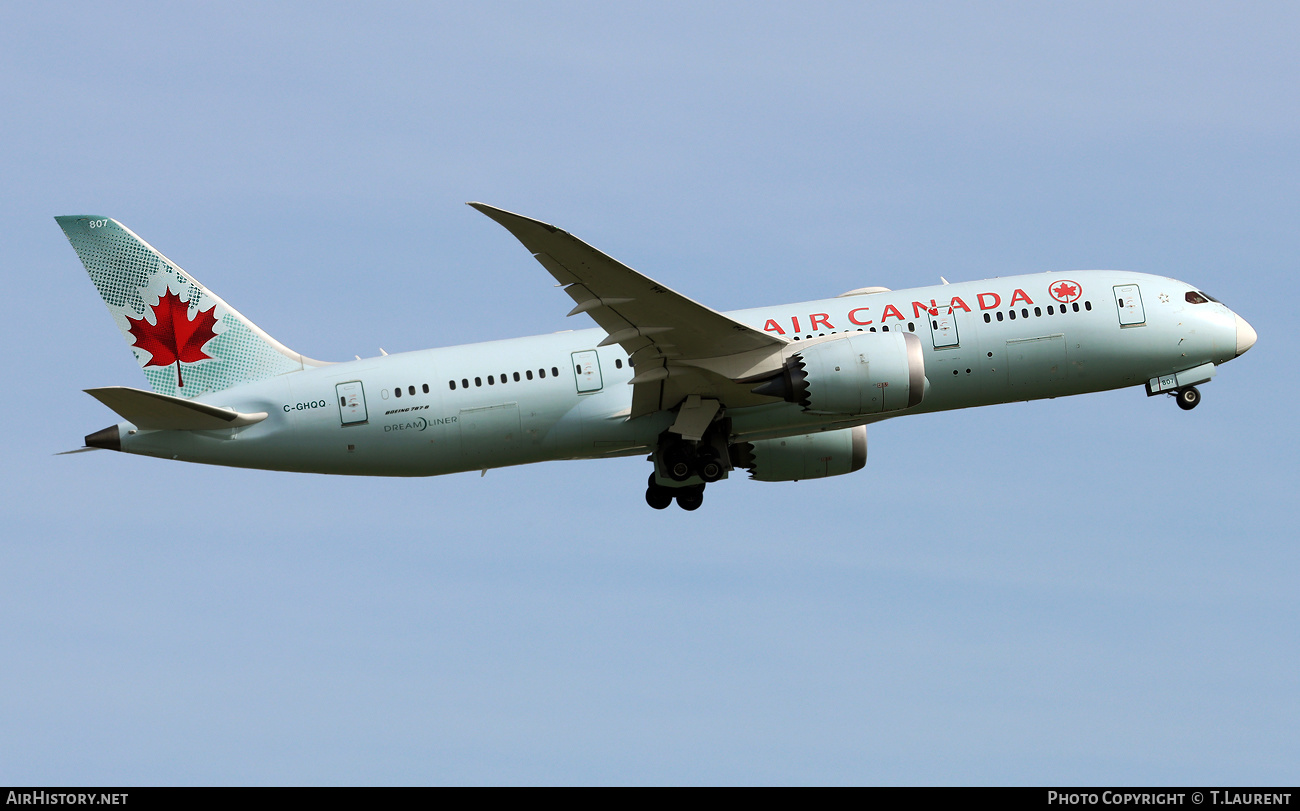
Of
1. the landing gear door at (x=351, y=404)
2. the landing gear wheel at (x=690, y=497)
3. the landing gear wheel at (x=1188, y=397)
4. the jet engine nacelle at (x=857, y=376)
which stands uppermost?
the landing gear door at (x=351, y=404)

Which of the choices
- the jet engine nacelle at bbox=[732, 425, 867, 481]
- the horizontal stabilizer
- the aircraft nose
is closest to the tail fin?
the horizontal stabilizer

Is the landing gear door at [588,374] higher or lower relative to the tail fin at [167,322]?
lower

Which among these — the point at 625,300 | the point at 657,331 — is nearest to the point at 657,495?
the point at 657,331

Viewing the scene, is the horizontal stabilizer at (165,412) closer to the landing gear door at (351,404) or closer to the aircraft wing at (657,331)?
the landing gear door at (351,404)

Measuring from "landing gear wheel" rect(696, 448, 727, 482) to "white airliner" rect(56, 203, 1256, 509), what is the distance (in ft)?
0.16

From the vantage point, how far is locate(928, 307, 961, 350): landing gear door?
36.8m

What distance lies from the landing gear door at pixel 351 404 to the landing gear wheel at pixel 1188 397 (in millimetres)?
21666

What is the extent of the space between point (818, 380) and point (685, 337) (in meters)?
3.37

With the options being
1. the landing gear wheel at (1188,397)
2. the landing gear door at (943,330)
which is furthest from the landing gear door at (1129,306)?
the landing gear door at (943,330)

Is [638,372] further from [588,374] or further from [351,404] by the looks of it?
[351,404]

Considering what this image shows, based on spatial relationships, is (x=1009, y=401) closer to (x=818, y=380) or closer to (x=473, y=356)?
(x=818, y=380)

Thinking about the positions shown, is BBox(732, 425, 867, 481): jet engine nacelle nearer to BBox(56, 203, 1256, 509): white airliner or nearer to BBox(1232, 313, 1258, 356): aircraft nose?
BBox(56, 203, 1256, 509): white airliner

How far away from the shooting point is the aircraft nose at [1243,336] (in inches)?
1550

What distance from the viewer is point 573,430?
3641cm
